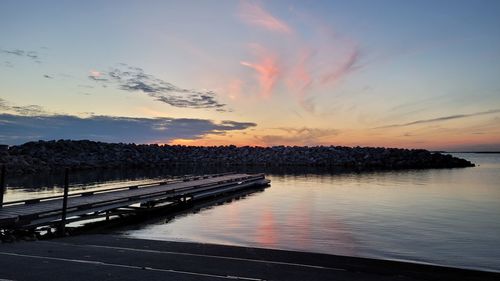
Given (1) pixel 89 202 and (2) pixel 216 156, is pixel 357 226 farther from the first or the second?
(2) pixel 216 156

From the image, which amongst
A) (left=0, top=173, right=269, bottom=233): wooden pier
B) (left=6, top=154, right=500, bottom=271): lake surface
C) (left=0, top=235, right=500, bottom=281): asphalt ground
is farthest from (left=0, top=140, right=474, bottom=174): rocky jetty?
(left=0, top=235, right=500, bottom=281): asphalt ground

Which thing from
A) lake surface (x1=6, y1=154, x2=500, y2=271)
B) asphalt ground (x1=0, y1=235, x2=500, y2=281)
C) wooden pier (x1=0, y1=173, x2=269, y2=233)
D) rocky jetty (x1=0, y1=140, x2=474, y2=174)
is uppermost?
rocky jetty (x1=0, y1=140, x2=474, y2=174)

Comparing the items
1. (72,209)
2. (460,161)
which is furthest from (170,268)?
(460,161)

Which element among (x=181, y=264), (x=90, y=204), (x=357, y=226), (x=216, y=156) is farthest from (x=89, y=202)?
(x=216, y=156)

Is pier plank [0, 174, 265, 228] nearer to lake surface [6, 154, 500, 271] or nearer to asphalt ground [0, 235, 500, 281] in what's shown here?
lake surface [6, 154, 500, 271]

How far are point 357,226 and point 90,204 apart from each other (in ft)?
36.7

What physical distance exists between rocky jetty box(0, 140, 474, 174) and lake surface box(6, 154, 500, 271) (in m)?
38.6

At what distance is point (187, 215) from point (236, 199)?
8.51m

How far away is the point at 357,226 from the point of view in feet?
60.6

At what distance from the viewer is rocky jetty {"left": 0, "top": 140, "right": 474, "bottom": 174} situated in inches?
2670

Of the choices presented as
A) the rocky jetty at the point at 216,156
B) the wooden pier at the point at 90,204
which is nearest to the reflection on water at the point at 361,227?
the wooden pier at the point at 90,204

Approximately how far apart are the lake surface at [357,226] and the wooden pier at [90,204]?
1.67 meters

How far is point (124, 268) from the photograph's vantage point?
8.27 meters

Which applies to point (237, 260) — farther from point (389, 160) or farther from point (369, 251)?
point (389, 160)
